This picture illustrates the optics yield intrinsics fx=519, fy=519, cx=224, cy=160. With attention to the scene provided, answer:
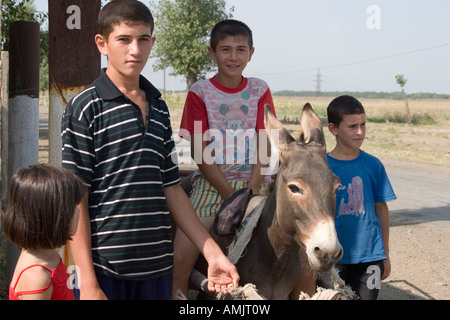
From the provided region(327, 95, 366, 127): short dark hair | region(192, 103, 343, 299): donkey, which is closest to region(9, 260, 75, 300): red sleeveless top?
region(192, 103, 343, 299): donkey

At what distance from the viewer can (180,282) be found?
3855 mm

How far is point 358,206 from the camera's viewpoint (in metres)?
4.10

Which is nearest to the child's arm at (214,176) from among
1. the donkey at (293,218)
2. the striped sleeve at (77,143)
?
the donkey at (293,218)

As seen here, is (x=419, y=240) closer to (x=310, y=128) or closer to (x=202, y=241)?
(x=310, y=128)

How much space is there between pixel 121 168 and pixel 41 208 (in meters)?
0.46

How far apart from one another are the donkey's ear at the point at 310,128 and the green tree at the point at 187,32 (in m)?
28.1

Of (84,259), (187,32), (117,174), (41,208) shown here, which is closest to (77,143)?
(117,174)

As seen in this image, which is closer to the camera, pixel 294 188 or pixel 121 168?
pixel 121 168

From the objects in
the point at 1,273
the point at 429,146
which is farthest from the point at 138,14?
the point at 429,146

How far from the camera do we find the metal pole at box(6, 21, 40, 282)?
543 cm

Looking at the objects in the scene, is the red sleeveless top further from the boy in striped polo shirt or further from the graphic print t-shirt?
the graphic print t-shirt

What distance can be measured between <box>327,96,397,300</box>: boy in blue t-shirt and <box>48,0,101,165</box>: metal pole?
7.06ft
